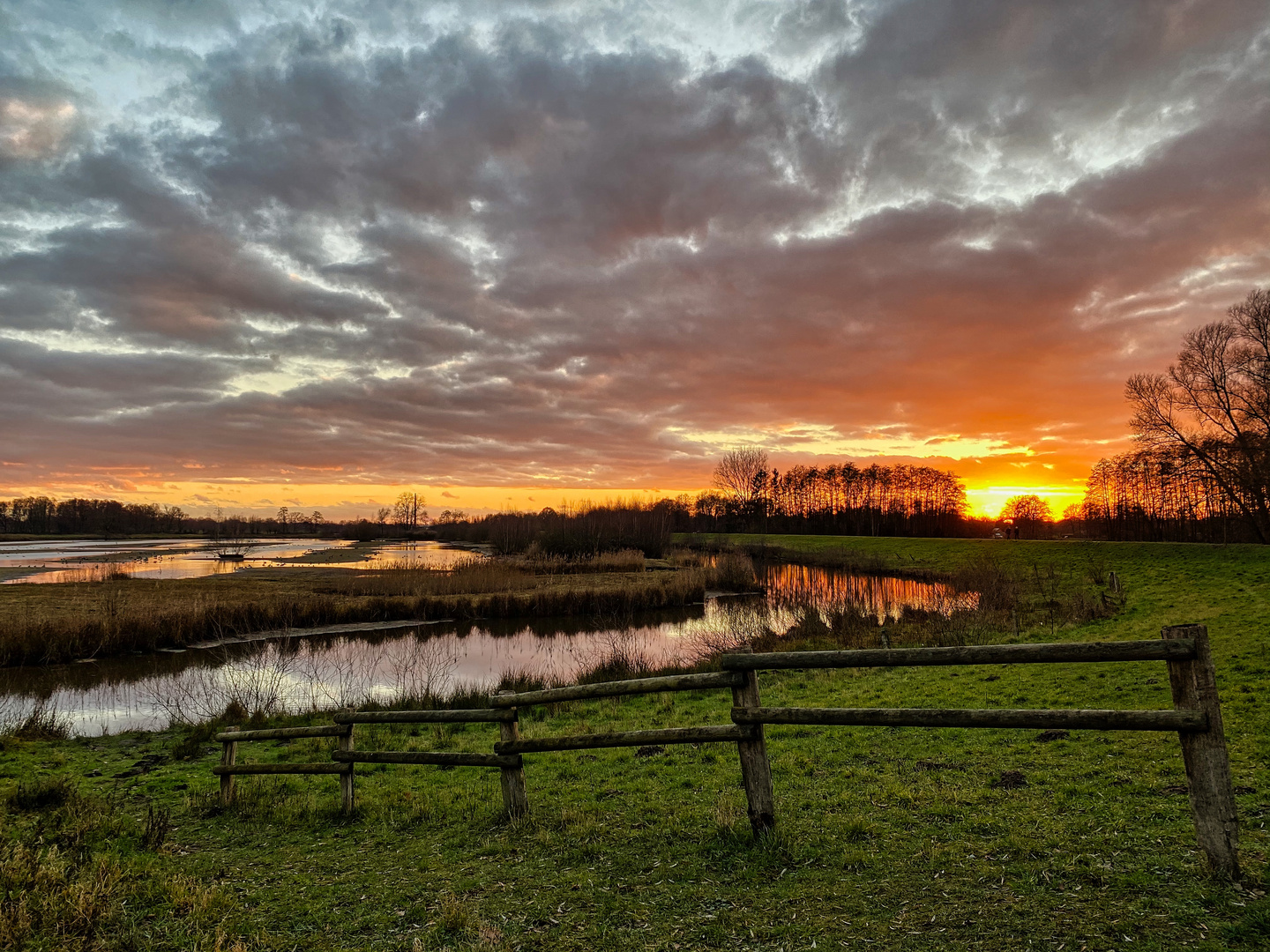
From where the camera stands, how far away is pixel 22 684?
64.5 feet

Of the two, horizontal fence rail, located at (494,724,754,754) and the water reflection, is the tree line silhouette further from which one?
horizontal fence rail, located at (494,724,754,754)

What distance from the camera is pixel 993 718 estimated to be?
469 centimetres

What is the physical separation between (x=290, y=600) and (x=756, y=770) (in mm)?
30211

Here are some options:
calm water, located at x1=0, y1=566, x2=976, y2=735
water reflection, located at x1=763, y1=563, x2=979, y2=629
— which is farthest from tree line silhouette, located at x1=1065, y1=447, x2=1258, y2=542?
calm water, located at x1=0, y1=566, x2=976, y2=735

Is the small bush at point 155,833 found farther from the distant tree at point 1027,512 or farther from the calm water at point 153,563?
the distant tree at point 1027,512

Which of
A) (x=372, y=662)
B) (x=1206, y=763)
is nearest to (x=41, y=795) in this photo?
(x=1206, y=763)

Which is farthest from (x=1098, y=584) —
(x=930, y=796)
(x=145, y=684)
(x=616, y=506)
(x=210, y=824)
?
(x=616, y=506)

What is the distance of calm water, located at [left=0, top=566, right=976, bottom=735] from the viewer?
17.7 metres

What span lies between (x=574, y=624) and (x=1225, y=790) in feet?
95.4

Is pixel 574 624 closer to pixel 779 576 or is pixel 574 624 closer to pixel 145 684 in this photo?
pixel 145 684

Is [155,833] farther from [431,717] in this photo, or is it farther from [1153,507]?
[1153,507]

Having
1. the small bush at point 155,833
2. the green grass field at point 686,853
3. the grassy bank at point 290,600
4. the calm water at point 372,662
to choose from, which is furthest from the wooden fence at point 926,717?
the grassy bank at point 290,600

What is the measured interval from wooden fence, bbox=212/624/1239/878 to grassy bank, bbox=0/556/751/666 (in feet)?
66.7

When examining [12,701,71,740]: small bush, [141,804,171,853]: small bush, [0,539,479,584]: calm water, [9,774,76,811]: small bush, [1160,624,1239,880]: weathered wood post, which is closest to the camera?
[1160,624,1239,880]: weathered wood post
